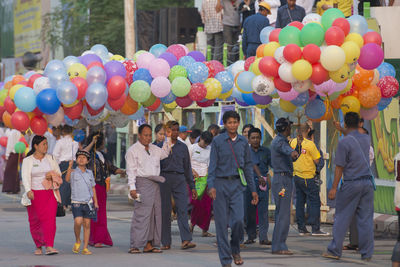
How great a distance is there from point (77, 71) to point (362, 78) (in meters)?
4.11

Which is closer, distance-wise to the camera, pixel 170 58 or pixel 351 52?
pixel 351 52

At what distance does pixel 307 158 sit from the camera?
17922mm

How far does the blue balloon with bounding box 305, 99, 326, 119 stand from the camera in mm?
14977

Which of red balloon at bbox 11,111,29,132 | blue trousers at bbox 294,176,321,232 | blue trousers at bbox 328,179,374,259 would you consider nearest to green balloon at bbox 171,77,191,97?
red balloon at bbox 11,111,29,132

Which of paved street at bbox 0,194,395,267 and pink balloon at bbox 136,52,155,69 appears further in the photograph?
pink balloon at bbox 136,52,155,69

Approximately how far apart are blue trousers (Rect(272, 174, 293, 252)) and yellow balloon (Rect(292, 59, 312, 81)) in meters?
1.63

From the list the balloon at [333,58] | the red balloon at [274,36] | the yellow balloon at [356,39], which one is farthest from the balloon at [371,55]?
the red balloon at [274,36]

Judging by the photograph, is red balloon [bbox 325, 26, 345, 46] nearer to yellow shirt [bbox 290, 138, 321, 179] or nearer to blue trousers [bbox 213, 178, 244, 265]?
blue trousers [bbox 213, 178, 244, 265]

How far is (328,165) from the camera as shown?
20.7 metres

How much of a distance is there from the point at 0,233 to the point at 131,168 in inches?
152

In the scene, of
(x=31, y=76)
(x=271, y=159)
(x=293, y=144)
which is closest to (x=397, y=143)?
(x=293, y=144)

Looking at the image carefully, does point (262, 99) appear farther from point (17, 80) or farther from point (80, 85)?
point (17, 80)

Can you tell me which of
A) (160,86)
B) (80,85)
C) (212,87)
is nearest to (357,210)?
A: (212,87)

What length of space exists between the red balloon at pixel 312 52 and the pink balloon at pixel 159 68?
7.82ft
